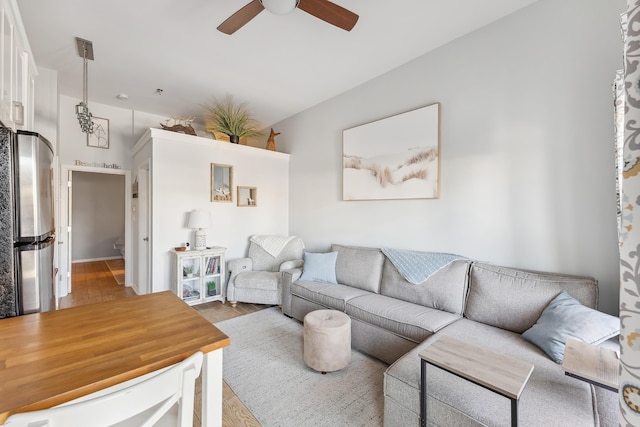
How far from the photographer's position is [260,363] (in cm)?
231

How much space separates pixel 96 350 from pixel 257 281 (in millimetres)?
2522

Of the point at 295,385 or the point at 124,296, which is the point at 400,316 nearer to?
the point at 295,385

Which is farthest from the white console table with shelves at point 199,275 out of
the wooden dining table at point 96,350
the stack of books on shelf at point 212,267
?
the wooden dining table at point 96,350

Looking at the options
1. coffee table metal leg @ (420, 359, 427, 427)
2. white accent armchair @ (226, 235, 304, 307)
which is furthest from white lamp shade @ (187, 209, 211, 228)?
coffee table metal leg @ (420, 359, 427, 427)

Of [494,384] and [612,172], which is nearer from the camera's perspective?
[494,384]

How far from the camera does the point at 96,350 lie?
102cm

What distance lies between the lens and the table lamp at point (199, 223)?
11.6ft

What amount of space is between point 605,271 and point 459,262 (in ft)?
2.97

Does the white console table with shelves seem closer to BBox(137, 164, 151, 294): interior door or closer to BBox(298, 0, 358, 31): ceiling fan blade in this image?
BBox(137, 164, 151, 294): interior door

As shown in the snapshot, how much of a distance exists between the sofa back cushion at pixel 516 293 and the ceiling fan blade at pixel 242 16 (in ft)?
8.34

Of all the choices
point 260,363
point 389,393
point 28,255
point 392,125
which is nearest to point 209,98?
point 392,125

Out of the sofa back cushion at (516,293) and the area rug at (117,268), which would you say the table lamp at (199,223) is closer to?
the area rug at (117,268)

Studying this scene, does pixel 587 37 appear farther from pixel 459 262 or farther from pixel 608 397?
pixel 608 397

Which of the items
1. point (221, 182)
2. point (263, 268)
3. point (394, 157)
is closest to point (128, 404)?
point (394, 157)
